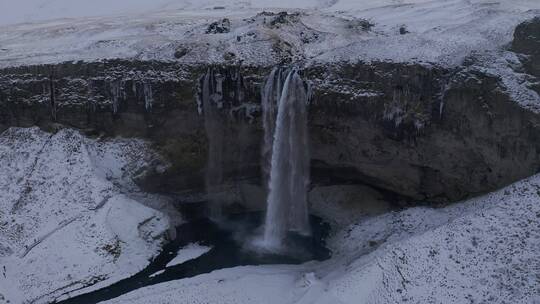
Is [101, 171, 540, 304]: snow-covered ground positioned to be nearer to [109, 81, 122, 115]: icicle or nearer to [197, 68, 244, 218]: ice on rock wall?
[197, 68, 244, 218]: ice on rock wall

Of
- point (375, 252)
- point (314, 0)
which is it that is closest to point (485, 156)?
point (375, 252)

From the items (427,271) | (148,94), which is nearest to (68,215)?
(148,94)

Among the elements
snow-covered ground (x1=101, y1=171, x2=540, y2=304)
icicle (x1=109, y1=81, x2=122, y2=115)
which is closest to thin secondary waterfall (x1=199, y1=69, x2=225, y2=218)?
icicle (x1=109, y1=81, x2=122, y2=115)

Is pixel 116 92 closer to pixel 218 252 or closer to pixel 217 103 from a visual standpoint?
pixel 217 103

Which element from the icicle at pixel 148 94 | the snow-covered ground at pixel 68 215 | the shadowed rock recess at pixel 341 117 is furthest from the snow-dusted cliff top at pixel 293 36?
the snow-covered ground at pixel 68 215

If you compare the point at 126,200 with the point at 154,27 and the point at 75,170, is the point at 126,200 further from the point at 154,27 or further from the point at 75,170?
the point at 154,27

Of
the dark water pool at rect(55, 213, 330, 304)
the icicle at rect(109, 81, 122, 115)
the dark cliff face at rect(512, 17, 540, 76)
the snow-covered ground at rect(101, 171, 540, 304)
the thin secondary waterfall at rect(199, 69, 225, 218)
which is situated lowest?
the dark water pool at rect(55, 213, 330, 304)
